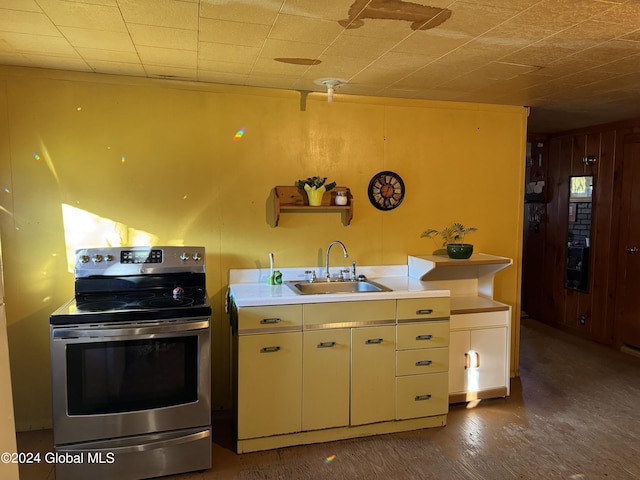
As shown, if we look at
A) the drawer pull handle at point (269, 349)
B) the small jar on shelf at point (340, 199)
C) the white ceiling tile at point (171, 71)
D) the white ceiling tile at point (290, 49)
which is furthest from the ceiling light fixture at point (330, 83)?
the drawer pull handle at point (269, 349)

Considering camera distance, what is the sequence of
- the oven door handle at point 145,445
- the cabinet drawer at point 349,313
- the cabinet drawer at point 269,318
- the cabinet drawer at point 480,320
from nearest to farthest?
the oven door handle at point 145,445 < the cabinet drawer at point 269,318 < the cabinet drawer at point 349,313 < the cabinet drawer at point 480,320

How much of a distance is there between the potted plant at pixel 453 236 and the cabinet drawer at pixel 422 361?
2.51 feet

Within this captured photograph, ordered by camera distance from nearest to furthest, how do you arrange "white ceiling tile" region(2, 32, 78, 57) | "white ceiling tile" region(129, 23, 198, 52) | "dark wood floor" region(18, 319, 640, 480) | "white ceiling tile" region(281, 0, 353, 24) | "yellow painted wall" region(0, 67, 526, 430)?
"white ceiling tile" region(281, 0, 353, 24) → "white ceiling tile" region(129, 23, 198, 52) → "white ceiling tile" region(2, 32, 78, 57) → "dark wood floor" region(18, 319, 640, 480) → "yellow painted wall" region(0, 67, 526, 430)

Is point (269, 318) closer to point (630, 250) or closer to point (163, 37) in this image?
point (163, 37)

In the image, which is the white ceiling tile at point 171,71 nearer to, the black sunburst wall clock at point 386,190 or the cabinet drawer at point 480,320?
the black sunburst wall clock at point 386,190

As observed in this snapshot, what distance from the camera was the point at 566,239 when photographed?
4.93 metres

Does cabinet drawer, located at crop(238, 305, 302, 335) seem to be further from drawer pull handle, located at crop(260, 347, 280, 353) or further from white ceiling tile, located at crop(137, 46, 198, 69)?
white ceiling tile, located at crop(137, 46, 198, 69)

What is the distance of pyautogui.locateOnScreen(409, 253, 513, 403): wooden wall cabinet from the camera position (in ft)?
10.4

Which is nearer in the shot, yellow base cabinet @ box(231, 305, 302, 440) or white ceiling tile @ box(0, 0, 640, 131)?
white ceiling tile @ box(0, 0, 640, 131)

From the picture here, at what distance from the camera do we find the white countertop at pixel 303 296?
2.59 m

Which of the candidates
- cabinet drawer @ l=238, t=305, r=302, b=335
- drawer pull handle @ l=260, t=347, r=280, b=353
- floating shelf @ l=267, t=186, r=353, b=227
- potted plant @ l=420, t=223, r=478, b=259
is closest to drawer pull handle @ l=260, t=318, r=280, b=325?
cabinet drawer @ l=238, t=305, r=302, b=335

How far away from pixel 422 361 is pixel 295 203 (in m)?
1.33

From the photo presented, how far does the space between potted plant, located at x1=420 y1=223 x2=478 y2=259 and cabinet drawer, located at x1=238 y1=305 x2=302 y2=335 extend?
4.33 feet

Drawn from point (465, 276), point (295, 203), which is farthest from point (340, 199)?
point (465, 276)
